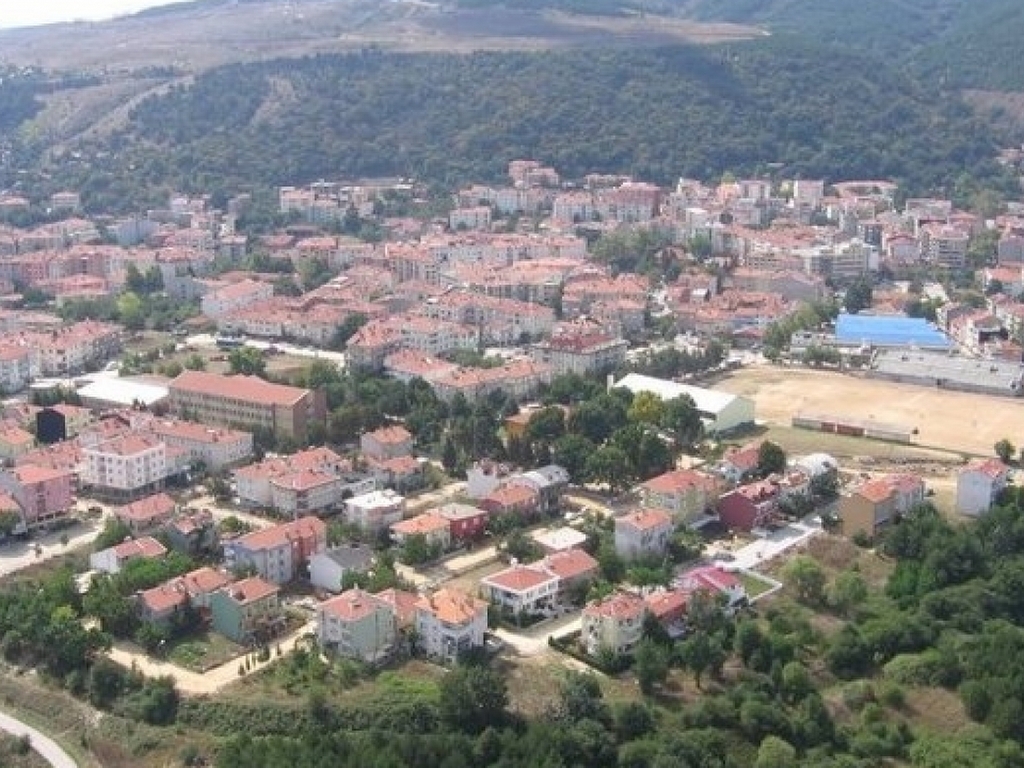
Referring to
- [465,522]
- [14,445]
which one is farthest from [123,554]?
[14,445]

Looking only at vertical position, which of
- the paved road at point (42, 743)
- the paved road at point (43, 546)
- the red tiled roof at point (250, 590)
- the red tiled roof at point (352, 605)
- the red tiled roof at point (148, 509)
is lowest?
the paved road at point (42, 743)

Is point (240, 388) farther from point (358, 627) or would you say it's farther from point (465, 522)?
point (358, 627)

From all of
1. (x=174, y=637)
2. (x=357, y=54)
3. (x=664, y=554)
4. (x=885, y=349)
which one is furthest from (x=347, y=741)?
(x=357, y=54)

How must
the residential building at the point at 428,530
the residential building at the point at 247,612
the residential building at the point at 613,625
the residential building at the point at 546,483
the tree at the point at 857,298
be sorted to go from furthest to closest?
the tree at the point at 857,298 → the residential building at the point at 546,483 → the residential building at the point at 428,530 → the residential building at the point at 247,612 → the residential building at the point at 613,625

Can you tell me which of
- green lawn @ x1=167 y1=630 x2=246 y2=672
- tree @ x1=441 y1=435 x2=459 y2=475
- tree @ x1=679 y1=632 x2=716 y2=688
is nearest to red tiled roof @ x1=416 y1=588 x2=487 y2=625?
green lawn @ x1=167 y1=630 x2=246 y2=672

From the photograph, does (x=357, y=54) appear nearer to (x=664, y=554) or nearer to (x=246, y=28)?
(x=246, y=28)

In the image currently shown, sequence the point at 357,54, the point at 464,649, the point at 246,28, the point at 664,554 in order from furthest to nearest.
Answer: the point at 246,28 < the point at 357,54 < the point at 664,554 < the point at 464,649

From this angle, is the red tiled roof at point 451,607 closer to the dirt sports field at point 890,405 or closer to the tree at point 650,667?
the tree at point 650,667

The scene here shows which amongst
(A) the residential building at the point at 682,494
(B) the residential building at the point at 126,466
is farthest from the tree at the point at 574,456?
(B) the residential building at the point at 126,466
